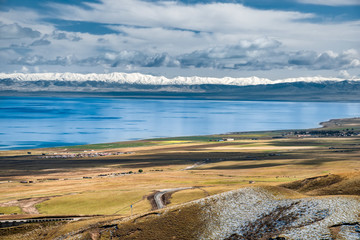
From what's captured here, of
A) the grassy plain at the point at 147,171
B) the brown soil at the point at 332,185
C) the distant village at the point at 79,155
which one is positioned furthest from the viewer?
the distant village at the point at 79,155

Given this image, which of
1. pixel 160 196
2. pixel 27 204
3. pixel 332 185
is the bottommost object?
pixel 160 196

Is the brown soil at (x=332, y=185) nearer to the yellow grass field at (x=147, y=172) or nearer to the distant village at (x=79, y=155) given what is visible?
the yellow grass field at (x=147, y=172)

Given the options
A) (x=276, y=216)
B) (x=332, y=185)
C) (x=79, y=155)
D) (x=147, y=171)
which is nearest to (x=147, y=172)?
(x=147, y=171)

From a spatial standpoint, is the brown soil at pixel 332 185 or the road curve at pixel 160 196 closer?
the brown soil at pixel 332 185

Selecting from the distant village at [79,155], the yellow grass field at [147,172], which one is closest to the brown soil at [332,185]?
the yellow grass field at [147,172]

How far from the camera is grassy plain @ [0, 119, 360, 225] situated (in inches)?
2916

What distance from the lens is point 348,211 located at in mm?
37281

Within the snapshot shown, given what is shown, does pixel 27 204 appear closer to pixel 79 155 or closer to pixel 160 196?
pixel 160 196

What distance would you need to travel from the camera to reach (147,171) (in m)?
126

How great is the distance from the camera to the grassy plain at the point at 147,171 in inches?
2916

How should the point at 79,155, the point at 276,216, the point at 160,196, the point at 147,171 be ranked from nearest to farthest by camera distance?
the point at 276,216, the point at 160,196, the point at 147,171, the point at 79,155

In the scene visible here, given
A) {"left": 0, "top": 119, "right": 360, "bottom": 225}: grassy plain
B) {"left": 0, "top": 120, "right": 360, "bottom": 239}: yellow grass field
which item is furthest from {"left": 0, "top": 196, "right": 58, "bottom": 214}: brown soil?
{"left": 0, "top": 119, "right": 360, "bottom": 225}: grassy plain

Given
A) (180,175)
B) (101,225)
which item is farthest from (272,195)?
(180,175)

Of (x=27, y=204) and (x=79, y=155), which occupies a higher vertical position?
(x=79, y=155)
